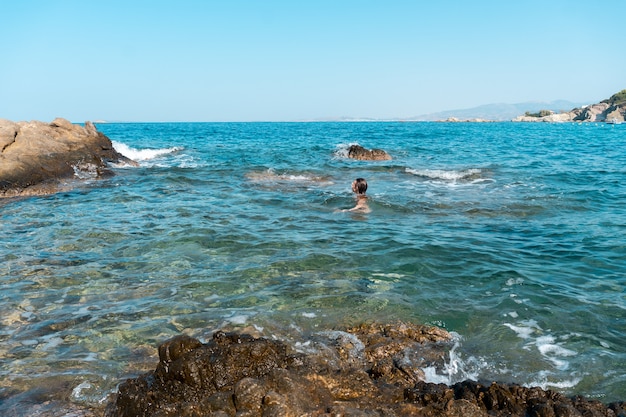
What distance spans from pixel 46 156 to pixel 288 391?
2046 centimetres

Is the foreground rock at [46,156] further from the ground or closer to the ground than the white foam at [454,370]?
further from the ground

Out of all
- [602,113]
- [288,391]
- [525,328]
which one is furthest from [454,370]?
[602,113]

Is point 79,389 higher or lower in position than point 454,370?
higher

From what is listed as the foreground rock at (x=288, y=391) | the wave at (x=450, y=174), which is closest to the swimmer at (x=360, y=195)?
the wave at (x=450, y=174)

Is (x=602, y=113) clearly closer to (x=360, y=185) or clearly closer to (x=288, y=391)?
(x=360, y=185)

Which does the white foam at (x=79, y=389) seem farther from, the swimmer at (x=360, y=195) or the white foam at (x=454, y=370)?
the swimmer at (x=360, y=195)

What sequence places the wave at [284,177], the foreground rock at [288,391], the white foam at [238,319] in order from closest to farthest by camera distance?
the foreground rock at [288,391]
the white foam at [238,319]
the wave at [284,177]

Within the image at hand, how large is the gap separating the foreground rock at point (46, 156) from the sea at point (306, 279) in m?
1.82

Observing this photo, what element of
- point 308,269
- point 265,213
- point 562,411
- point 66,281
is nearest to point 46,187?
point 265,213

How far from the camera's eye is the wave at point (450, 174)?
21312 millimetres

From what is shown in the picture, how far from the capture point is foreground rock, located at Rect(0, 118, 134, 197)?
17656mm

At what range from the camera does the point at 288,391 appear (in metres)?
4.01

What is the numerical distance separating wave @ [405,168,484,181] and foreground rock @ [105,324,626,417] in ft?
57.0

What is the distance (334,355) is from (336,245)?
510 centimetres
